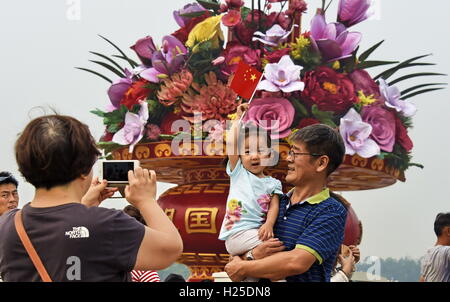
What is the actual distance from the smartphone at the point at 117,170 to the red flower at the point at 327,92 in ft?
5.42

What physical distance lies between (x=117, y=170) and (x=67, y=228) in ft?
0.84

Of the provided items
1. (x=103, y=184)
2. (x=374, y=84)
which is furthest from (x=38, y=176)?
(x=374, y=84)

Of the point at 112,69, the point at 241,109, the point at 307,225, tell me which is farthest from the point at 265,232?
the point at 112,69

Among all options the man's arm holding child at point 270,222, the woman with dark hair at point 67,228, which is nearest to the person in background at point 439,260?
the man's arm holding child at point 270,222

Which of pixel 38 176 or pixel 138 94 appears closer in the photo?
pixel 38 176

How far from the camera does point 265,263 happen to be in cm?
173

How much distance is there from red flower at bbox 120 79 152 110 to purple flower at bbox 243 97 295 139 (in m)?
0.62

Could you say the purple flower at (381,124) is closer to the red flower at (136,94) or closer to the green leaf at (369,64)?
the green leaf at (369,64)

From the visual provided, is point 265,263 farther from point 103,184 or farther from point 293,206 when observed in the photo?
point 103,184

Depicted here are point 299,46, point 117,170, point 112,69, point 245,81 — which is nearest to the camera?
point 117,170

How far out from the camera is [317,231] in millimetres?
1699

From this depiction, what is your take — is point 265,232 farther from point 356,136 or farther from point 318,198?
point 356,136

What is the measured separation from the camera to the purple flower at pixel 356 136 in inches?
118

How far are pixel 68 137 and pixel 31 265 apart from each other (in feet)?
0.87
